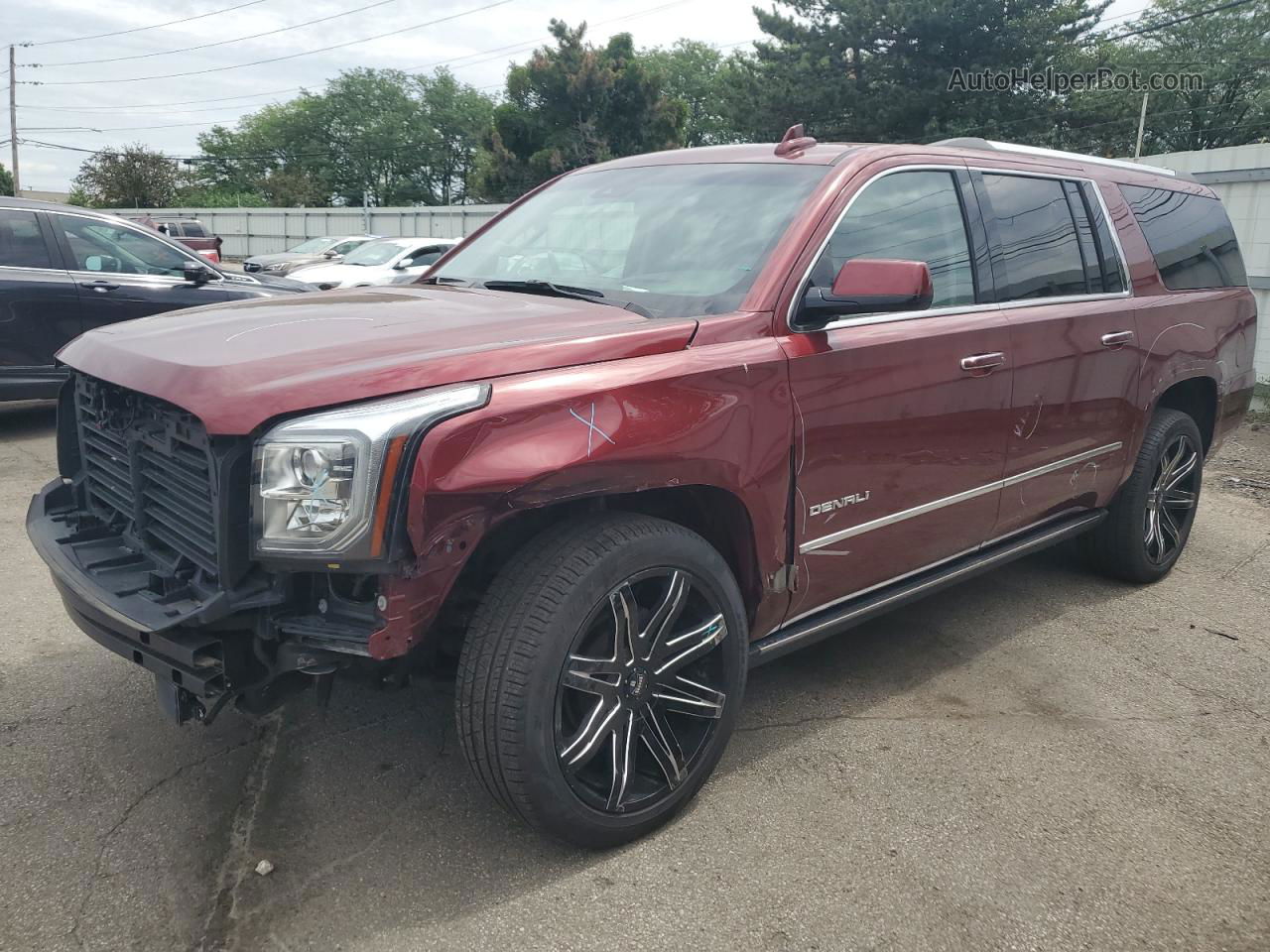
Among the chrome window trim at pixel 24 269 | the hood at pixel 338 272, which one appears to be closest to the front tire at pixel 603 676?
the chrome window trim at pixel 24 269

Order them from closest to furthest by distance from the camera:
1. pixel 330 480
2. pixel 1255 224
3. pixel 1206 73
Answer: pixel 330 480, pixel 1255 224, pixel 1206 73

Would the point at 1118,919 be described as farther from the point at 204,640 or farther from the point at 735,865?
the point at 204,640

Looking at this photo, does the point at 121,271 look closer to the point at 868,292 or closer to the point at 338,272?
the point at 868,292

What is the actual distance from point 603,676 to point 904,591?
4.54ft

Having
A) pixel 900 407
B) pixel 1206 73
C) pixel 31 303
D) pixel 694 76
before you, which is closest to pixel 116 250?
pixel 31 303

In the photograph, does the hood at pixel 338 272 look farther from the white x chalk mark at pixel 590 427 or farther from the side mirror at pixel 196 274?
the white x chalk mark at pixel 590 427

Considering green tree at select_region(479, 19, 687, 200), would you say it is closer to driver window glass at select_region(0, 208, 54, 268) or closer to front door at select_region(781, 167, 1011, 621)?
driver window glass at select_region(0, 208, 54, 268)

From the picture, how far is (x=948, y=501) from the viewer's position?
3.45 meters

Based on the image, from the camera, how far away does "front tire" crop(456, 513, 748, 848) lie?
235 cm

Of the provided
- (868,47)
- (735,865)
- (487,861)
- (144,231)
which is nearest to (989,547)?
(735,865)

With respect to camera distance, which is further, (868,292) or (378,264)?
(378,264)

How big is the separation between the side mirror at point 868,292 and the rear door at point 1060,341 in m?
0.97

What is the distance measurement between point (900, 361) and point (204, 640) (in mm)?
2159

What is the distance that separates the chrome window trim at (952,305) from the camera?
9.63 ft
